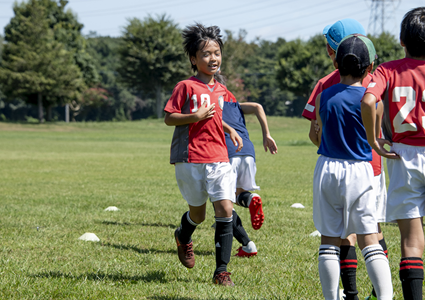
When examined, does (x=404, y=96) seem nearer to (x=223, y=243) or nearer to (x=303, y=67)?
(x=223, y=243)

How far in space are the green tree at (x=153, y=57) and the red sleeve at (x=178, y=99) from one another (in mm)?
53423

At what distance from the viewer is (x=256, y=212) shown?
4738 millimetres

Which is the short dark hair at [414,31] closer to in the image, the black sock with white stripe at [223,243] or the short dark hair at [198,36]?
the short dark hair at [198,36]

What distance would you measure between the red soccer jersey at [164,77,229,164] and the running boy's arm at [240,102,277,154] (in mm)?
565

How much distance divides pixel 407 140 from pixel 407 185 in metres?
0.26

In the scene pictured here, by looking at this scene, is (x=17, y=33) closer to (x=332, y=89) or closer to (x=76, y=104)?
(x=76, y=104)

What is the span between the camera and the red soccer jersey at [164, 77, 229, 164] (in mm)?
3879

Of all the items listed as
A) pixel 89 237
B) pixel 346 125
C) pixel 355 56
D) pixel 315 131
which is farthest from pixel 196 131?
pixel 89 237

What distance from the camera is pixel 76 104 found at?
222 feet

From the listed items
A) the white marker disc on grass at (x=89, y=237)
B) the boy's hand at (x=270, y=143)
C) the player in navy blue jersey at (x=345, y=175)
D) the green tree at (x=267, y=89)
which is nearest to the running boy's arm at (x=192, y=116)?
the boy's hand at (x=270, y=143)

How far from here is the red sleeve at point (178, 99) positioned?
3904 millimetres

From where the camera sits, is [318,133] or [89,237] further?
[89,237]

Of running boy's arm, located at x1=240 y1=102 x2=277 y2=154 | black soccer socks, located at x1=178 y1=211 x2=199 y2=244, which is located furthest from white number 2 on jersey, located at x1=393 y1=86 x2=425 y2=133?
black soccer socks, located at x1=178 y1=211 x2=199 y2=244

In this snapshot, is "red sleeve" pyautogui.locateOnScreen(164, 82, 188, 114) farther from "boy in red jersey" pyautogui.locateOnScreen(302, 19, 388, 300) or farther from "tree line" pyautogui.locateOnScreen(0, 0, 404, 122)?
"tree line" pyautogui.locateOnScreen(0, 0, 404, 122)
